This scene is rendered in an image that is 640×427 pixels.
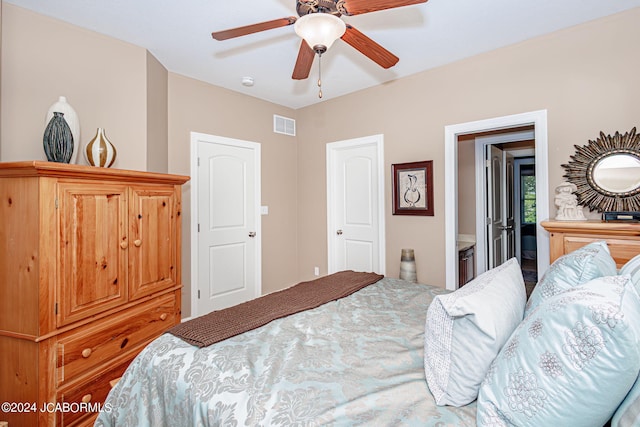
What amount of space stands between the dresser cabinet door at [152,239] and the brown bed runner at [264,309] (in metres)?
0.81

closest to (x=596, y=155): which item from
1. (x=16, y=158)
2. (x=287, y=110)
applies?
(x=287, y=110)

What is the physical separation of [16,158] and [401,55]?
3.16 metres

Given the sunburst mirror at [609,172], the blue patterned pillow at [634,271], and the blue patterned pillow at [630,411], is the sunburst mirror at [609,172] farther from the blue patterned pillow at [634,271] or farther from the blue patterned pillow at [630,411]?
the blue patterned pillow at [630,411]

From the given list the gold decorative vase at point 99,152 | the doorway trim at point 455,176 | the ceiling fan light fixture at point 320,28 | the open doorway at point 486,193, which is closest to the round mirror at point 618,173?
the doorway trim at point 455,176

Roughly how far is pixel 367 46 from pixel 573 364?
186 centimetres

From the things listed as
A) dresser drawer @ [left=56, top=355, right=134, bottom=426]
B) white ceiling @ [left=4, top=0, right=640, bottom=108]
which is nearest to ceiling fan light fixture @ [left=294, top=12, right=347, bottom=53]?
white ceiling @ [left=4, top=0, right=640, bottom=108]

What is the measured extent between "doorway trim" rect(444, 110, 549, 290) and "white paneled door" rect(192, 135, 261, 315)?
229 centimetres

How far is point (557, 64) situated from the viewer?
2637 millimetres

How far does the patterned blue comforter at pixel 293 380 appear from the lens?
945mm

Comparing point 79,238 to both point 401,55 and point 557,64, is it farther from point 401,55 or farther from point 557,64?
point 557,64

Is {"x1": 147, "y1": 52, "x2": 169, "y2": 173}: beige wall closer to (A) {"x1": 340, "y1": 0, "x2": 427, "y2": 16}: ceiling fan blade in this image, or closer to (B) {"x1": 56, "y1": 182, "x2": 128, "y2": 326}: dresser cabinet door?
(B) {"x1": 56, "y1": 182, "x2": 128, "y2": 326}: dresser cabinet door

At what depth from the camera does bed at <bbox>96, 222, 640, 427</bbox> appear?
28.3 inches

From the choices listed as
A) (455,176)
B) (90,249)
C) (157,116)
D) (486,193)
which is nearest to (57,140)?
(90,249)

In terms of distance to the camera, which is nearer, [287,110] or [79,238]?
[79,238]
